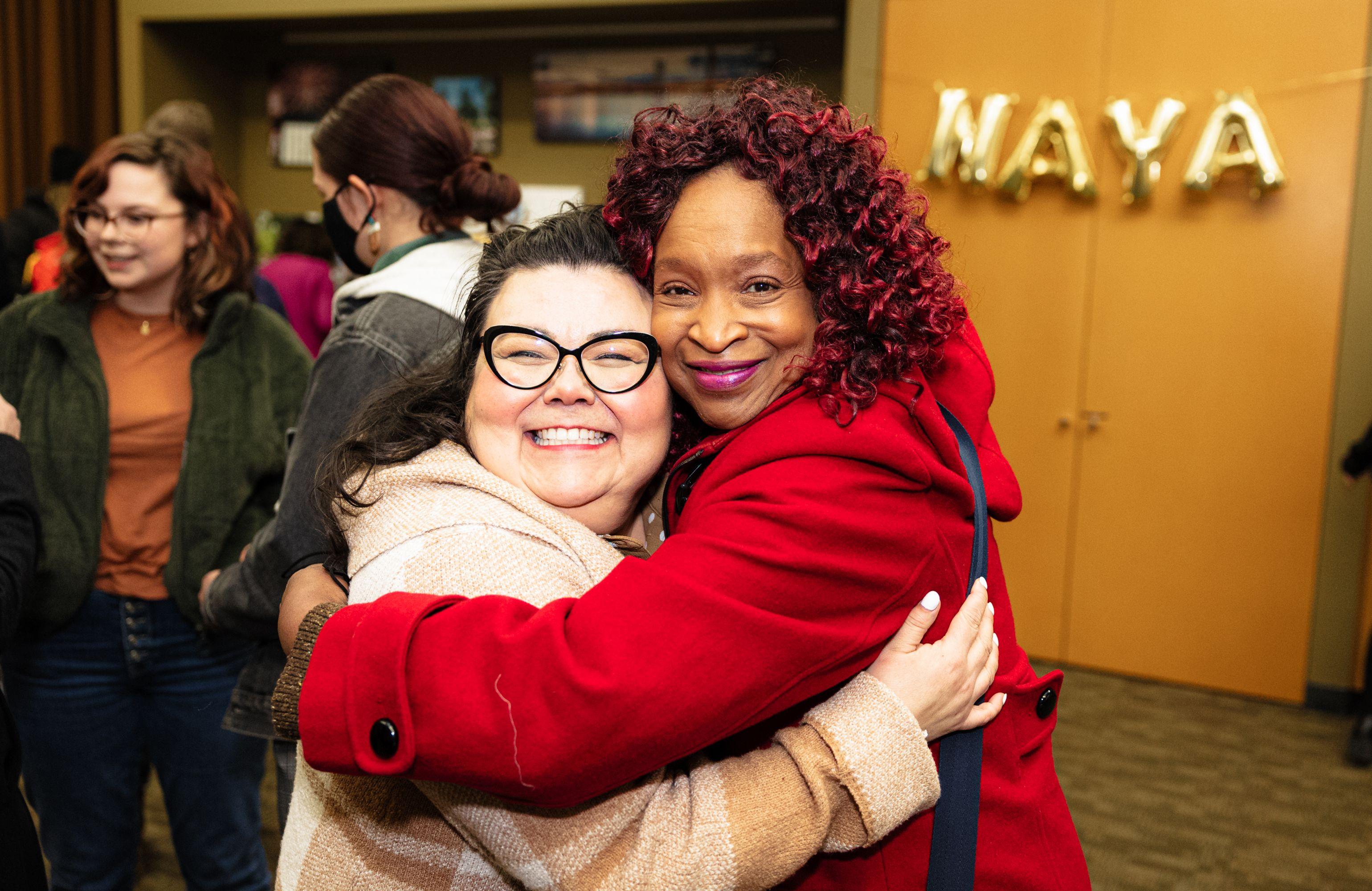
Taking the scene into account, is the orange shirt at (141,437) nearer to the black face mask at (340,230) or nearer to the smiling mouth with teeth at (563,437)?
the black face mask at (340,230)

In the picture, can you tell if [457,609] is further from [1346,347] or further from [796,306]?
[1346,347]

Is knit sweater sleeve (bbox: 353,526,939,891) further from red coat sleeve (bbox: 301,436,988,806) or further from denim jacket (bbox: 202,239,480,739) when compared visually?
denim jacket (bbox: 202,239,480,739)

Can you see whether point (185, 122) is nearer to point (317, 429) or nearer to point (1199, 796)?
point (317, 429)

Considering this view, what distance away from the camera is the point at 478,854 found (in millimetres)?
990

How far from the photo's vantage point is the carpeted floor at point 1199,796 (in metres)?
2.91

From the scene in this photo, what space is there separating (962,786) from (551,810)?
1.37ft

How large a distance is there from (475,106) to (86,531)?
4995 mm

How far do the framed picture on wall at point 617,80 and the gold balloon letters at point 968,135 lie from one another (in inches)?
66.2

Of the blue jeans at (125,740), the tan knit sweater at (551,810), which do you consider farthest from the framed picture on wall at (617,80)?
the tan knit sweater at (551,810)

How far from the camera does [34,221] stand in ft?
14.5

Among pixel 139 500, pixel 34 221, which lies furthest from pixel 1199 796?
pixel 34 221

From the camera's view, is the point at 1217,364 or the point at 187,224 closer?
the point at 187,224

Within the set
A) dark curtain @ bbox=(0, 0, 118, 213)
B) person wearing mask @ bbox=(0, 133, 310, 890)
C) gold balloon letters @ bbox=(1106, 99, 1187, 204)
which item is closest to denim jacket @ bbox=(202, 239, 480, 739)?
person wearing mask @ bbox=(0, 133, 310, 890)

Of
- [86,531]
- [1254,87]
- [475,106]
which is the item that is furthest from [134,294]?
[475,106]
